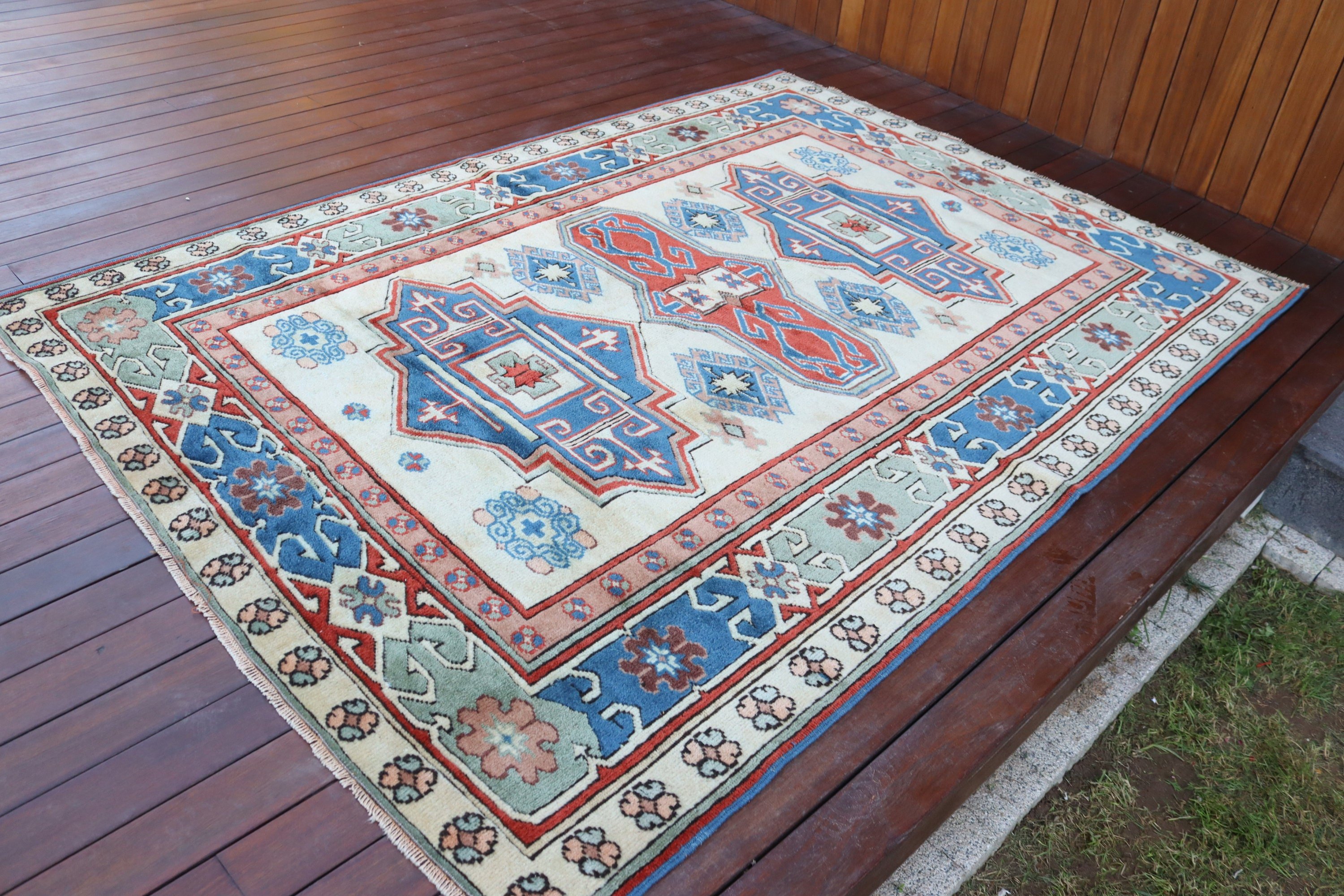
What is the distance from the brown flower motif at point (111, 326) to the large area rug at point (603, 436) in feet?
0.04

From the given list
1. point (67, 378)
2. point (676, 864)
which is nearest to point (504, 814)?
point (676, 864)

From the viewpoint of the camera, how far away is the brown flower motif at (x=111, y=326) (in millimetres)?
2379

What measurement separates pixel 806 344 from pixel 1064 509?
0.77 m

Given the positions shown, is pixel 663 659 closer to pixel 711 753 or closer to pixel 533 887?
pixel 711 753

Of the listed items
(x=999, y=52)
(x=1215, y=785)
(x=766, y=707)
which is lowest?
(x=1215, y=785)

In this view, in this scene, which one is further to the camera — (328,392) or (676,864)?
(328,392)

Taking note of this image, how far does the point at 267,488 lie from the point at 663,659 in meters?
0.91

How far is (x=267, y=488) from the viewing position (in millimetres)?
2018

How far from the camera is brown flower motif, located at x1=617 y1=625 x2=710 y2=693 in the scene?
1.72m

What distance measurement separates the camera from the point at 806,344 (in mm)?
2555

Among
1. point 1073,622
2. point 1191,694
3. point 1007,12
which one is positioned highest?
point 1007,12

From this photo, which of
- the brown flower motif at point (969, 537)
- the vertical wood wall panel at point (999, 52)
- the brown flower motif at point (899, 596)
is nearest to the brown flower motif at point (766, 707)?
the brown flower motif at point (899, 596)

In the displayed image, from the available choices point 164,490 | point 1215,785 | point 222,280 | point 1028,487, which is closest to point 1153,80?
point 1028,487

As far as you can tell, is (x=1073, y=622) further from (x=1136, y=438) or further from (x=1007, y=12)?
(x=1007, y=12)
